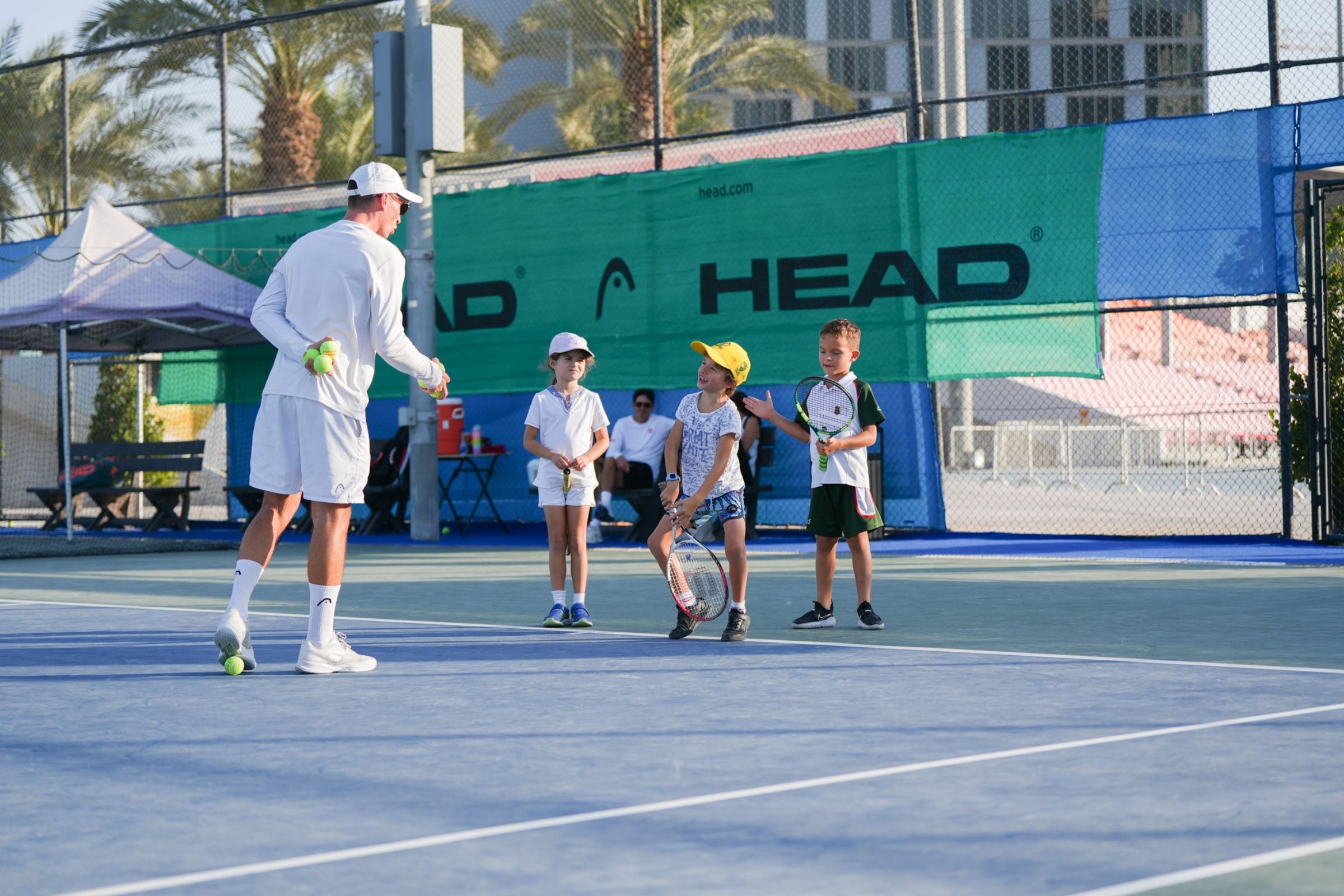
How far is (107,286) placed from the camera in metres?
15.5

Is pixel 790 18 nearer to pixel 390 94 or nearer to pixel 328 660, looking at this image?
pixel 390 94

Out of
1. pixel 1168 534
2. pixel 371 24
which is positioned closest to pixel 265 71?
pixel 371 24

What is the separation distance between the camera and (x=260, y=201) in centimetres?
1988

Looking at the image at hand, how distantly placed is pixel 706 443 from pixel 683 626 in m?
0.85

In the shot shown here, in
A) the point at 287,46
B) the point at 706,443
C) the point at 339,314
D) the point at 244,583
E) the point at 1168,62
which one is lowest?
the point at 244,583

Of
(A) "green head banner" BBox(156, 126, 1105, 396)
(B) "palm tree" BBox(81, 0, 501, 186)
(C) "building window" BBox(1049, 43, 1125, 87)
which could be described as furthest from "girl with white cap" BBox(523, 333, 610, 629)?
(C) "building window" BBox(1049, 43, 1125, 87)

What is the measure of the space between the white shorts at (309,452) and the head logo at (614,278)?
30.0 feet

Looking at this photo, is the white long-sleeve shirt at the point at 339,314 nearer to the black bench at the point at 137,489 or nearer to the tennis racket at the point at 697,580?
the tennis racket at the point at 697,580

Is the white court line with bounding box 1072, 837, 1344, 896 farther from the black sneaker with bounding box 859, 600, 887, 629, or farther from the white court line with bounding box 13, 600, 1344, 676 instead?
the black sneaker with bounding box 859, 600, 887, 629

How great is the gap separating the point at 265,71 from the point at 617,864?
80.9 feet

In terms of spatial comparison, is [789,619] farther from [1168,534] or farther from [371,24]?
[371,24]

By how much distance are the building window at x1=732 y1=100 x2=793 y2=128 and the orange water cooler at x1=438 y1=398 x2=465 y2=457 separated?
2889 cm

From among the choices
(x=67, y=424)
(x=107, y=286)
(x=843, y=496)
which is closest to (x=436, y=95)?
(x=107, y=286)

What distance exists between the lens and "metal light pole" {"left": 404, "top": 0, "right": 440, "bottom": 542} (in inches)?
590
